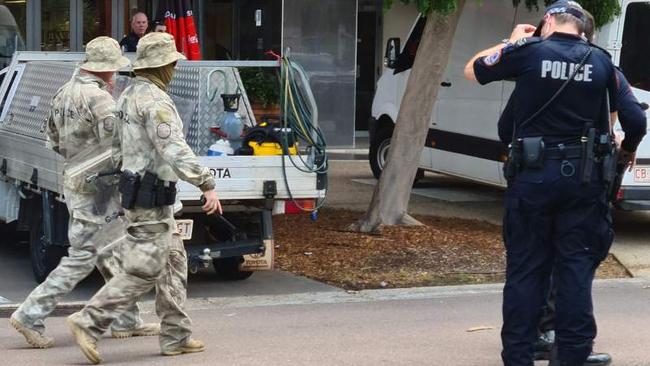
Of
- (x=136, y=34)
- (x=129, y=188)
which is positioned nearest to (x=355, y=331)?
(x=129, y=188)

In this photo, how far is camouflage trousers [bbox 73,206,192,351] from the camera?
687 centimetres

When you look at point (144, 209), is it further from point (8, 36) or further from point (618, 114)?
point (8, 36)

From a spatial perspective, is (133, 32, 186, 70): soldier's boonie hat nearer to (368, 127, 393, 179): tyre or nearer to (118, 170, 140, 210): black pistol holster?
(118, 170, 140, 210): black pistol holster

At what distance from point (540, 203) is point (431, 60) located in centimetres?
560

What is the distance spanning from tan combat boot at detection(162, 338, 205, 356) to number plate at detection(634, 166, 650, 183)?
573 cm

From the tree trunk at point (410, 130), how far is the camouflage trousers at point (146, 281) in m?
4.63

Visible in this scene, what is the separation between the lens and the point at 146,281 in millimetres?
6938

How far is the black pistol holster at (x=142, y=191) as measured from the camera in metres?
6.78

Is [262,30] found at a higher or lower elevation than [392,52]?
higher

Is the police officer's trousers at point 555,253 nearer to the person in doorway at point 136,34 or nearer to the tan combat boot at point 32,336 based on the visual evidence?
the tan combat boot at point 32,336

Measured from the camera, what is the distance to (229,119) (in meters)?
9.32

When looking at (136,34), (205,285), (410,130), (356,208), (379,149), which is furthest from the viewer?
(379,149)

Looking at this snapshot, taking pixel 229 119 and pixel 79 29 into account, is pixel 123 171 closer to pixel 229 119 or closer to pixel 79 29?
pixel 229 119

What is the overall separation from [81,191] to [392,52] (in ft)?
27.0
